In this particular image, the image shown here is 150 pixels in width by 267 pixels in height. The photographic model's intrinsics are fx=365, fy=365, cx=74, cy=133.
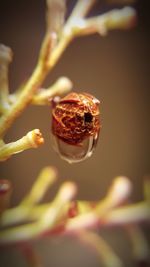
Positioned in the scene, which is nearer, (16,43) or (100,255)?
(16,43)

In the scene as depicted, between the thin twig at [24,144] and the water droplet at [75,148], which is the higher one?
the thin twig at [24,144]

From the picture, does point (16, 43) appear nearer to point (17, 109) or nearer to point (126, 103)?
point (17, 109)

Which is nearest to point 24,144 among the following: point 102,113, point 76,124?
point 76,124

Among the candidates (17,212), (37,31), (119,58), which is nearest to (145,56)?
(119,58)

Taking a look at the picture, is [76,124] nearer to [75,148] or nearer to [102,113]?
[75,148]

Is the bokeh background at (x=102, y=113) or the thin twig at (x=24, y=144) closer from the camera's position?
the thin twig at (x=24, y=144)
